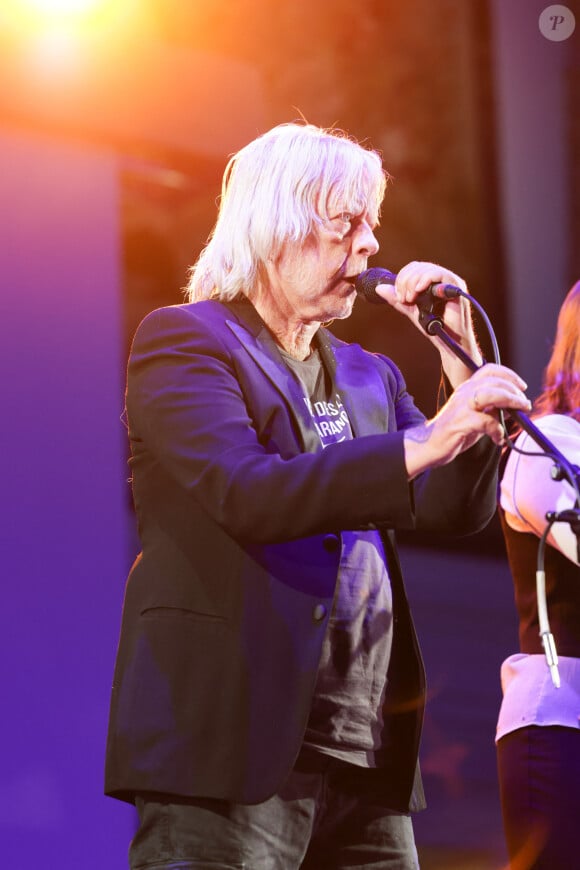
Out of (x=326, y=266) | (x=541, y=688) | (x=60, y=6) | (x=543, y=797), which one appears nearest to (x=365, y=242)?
(x=326, y=266)

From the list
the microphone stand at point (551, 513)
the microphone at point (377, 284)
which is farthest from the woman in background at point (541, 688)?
the microphone stand at point (551, 513)

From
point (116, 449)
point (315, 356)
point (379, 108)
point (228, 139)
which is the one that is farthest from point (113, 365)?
point (315, 356)

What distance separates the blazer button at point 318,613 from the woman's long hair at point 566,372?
74 centimetres

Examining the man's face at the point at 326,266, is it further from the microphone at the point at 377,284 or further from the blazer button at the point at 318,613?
the blazer button at the point at 318,613

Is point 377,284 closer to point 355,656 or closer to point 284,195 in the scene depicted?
point 284,195

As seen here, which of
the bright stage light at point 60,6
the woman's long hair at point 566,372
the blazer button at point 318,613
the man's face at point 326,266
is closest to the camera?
the blazer button at point 318,613

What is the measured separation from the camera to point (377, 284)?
1464 mm

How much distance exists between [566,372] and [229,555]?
2.91 feet

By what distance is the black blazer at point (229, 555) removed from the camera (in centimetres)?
126

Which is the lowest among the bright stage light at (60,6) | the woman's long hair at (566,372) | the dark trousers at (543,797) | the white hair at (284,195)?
the dark trousers at (543,797)

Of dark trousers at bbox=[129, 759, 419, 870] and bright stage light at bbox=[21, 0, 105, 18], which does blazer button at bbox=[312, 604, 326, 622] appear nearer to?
dark trousers at bbox=[129, 759, 419, 870]

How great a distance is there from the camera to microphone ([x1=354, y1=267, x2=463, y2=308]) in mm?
1340

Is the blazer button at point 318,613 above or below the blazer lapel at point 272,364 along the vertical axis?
below

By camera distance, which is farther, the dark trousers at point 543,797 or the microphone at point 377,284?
the dark trousers at point 543,797
